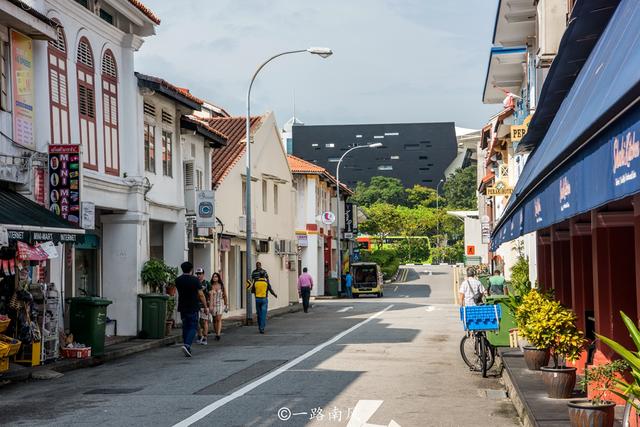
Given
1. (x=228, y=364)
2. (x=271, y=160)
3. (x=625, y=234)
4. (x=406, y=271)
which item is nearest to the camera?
(x=625, y=234)

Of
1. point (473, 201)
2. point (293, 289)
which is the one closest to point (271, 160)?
point (293, 289)

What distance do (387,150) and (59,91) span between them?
127286mm

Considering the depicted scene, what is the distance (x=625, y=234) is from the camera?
1063cm

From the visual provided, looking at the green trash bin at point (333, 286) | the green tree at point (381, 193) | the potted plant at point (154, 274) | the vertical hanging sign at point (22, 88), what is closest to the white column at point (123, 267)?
the potted plant at point (154, 274)

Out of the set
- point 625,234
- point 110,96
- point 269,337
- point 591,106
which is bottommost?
point 269,337

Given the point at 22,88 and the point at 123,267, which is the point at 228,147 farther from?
the point at 22,88

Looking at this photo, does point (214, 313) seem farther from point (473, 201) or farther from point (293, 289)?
point (473, 201)

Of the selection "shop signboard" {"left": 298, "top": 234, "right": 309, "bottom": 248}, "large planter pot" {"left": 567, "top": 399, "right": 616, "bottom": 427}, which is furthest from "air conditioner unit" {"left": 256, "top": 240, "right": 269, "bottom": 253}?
"large planter pot" {"left": 567, "top": 399, "right": 616, "bottom": 427}

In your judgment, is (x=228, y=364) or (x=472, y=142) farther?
(x=472, y=142)

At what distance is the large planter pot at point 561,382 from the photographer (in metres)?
11.2

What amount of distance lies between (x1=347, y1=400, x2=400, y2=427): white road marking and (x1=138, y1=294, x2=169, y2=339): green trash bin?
40.5ft

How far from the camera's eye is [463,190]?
414 ft

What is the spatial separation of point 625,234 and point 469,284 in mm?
10449

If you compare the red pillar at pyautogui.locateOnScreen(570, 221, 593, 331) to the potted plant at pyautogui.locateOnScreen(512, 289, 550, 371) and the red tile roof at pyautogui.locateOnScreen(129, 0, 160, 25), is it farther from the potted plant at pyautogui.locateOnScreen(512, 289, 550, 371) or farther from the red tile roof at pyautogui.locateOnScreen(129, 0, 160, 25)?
the red tile roof at pyautogui.locateOnScreen(129, 0, 160, 25)
